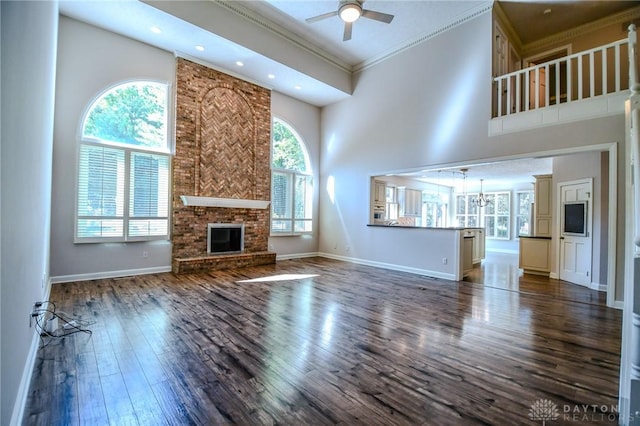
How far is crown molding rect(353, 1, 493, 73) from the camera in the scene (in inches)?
208

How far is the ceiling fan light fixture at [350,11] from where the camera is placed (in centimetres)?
417

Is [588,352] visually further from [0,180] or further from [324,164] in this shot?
[324,164]

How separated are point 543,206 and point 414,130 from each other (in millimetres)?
3546

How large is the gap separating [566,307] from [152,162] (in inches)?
292

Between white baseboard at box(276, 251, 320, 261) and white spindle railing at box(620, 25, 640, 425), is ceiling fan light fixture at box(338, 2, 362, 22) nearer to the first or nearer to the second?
white spindle railing at box(620, 25, 640, 425)

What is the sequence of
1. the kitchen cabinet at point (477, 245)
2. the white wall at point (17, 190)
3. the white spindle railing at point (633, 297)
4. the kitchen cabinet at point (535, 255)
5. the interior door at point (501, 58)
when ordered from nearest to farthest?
the white wall at point (17, 190), the white spindle railing at point (633, 297), the interior door at point (501, 58), the kitchen cabinet at point (535, 255), the kitchen cabinet at point (477, 245)

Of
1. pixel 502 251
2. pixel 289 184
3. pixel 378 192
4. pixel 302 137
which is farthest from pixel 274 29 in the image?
pixel 502 251

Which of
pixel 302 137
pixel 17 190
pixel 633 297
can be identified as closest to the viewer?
pixel 633 297

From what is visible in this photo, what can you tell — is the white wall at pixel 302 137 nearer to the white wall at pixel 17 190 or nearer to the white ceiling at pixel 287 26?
the white ceiling at pixel 287 26

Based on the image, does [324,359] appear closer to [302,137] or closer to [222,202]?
[222,202]

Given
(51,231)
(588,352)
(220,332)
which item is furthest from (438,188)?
(51,231)

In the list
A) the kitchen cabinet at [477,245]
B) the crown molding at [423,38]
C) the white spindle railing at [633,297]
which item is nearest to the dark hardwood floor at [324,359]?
the white spindle railing at [633,297]

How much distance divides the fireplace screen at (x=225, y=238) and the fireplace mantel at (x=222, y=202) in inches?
18.4

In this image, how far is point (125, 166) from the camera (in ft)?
17.5
